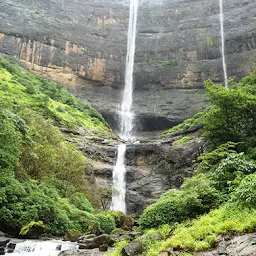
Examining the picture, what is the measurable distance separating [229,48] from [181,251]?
46.8 m

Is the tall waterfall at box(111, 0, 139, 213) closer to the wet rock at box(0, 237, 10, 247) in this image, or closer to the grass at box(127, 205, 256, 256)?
the wet rock at box(0, 237, 10, 247)

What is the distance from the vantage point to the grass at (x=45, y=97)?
3288cm

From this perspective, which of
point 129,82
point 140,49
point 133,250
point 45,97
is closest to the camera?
point 133,250

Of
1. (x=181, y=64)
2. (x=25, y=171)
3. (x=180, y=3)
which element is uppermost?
(x=180, y=3)

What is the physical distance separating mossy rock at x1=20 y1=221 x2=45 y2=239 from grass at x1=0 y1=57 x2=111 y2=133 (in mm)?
19092

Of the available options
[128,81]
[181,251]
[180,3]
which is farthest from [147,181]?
[180,3]

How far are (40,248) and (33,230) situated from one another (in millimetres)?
1550

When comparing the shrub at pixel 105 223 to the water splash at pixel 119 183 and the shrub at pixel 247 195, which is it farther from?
the shrub at pixel 247 195

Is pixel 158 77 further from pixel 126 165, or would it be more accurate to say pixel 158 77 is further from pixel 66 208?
pixel 66 208

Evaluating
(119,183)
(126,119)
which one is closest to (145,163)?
(119,183)

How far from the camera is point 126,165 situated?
29.9 metres

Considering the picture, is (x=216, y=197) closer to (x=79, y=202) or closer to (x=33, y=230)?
(x=33, y=230)

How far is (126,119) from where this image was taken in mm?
45875

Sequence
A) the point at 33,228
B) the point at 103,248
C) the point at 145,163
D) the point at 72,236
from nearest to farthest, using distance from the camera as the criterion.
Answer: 1. the point at 103,248
2. the point at 33,228
3. the point at 72,236
4. the point at 145,163
